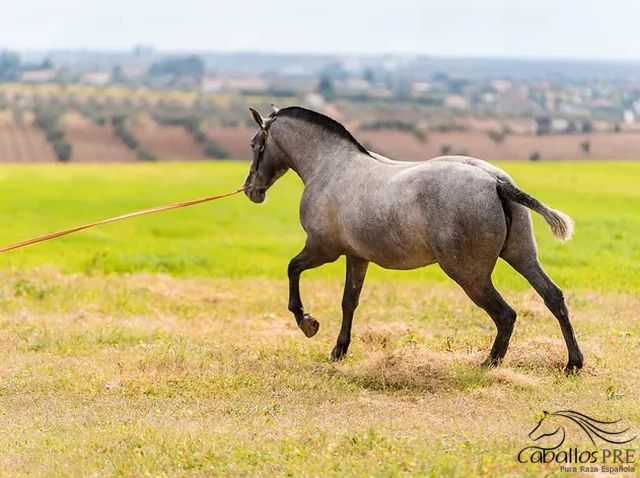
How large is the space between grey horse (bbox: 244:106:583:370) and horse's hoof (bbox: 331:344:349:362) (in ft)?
0.04

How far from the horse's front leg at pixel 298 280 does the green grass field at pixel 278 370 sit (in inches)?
15.3

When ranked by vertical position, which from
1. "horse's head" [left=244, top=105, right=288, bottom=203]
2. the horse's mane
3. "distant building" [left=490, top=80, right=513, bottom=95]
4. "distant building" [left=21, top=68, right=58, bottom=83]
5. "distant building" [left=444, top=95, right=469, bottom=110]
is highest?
the horse's mane

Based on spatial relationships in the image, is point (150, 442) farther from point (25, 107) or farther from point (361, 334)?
point (25, 107)

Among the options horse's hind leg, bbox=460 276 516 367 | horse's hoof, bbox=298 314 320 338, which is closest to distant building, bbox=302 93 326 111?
horse's hoof, bbox=298 314 320 338

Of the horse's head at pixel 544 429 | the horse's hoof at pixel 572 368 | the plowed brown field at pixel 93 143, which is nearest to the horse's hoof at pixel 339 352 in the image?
the horse's hoof at pixel 572 368

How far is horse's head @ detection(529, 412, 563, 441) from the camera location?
258 inches

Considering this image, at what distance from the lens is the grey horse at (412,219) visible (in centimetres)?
827

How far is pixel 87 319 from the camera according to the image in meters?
12.2

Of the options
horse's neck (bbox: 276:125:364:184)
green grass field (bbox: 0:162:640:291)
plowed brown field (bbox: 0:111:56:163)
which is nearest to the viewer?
horse's neck (bbox: 276:125:364:184)

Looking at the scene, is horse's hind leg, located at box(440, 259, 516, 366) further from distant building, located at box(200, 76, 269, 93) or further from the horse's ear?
distant building, located at box(200, 76, 269, 93)

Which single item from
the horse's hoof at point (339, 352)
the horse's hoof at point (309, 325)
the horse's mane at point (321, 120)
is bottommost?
the horse's hoof at point (339, 352)

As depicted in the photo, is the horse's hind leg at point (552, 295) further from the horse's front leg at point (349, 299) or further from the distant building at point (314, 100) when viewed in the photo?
the distant building at point (314, 100)

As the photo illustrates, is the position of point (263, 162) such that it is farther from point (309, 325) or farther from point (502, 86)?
point (502, 86)

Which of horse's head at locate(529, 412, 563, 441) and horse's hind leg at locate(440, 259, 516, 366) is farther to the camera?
horse's hind leg at locate(440, 259, 516, 366)
